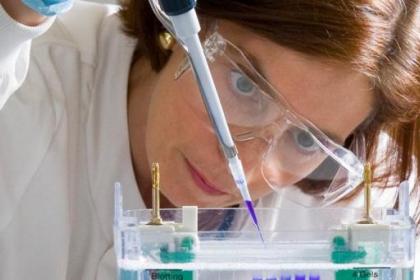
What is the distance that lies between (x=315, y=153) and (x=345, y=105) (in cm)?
7

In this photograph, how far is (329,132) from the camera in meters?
1.12

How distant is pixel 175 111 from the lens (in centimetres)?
115

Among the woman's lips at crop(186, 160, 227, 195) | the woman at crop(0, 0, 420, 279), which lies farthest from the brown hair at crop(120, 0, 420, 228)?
the woman's lips at crop(186, 160, 227, 195)

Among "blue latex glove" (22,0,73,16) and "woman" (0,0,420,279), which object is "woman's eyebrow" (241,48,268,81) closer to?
"woman" (0,0,420,279)

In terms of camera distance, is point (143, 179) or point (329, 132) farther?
point (143, 179)

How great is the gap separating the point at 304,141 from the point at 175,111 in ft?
0.58

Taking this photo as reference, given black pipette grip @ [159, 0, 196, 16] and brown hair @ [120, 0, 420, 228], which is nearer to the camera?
black pipette grip @ [159, 0, 196, 16]

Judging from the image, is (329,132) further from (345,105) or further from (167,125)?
(167,125)

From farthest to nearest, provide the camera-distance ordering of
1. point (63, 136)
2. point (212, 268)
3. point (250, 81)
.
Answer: point (63, 136) → point (250, 81) → point (212, 268)

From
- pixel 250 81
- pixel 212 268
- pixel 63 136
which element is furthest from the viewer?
pixel 63 136

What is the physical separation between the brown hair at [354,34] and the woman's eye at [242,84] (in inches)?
2.4

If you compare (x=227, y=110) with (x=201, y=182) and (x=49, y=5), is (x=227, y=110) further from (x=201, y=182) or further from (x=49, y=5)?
(x=49, y=5)

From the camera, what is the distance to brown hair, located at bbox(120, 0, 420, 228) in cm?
105

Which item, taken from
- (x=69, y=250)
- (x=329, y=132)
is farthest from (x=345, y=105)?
(x=69, y=250)
